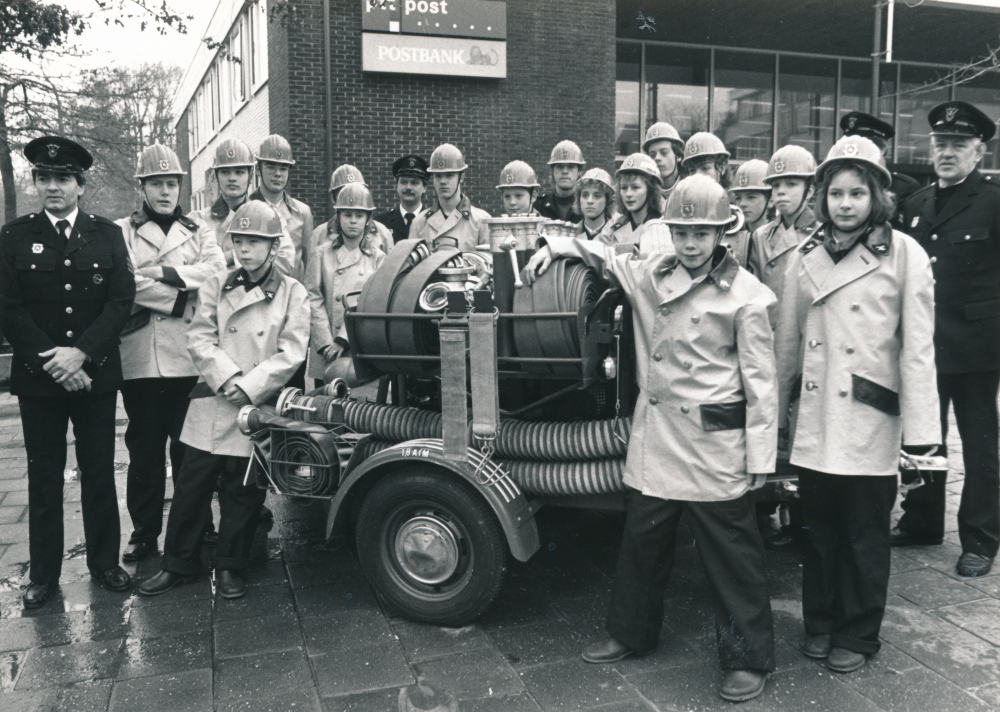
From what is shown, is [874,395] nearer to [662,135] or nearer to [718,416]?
[718,416]

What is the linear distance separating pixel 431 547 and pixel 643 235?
172 cm

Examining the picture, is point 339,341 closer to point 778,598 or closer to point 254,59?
point 778,598

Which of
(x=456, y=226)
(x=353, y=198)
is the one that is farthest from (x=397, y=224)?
(x=353, y=198)

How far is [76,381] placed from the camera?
429cm

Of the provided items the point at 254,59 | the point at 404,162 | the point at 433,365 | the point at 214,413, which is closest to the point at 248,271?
the point at 214,413

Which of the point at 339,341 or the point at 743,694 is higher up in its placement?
the point at 339,341

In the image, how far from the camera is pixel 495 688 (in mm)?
3414

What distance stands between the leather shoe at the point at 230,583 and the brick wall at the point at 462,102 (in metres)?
9.87

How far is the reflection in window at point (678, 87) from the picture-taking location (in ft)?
57.3

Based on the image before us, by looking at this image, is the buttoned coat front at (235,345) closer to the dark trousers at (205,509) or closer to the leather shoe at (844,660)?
the dark trousers at (205,509)

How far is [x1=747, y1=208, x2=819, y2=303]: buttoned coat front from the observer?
15.1ft

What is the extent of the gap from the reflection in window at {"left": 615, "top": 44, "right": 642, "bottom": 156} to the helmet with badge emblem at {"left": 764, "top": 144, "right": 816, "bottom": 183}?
1245cm

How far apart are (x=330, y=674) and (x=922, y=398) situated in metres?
2.48

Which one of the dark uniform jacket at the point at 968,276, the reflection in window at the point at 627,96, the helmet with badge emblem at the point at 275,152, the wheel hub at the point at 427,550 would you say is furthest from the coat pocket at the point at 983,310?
the reflection in window at the point at 627,96
